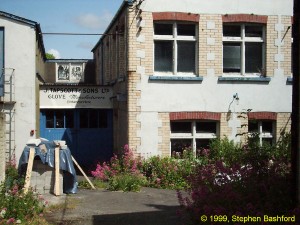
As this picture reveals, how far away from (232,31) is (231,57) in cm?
86

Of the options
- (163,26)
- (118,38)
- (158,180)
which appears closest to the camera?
(158,180)

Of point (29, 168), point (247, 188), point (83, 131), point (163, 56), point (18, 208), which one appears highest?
point (163, 56)

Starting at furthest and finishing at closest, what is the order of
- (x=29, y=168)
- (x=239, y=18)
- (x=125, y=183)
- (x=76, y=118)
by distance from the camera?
(x=76, y=118) → (x=239, y=18) → (x=125, y=183) → (x=29, y=168)

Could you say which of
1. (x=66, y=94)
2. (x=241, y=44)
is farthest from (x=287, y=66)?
(x=66, y=94)

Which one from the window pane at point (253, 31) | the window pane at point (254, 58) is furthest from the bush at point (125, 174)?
the window pane at point (253, 31)

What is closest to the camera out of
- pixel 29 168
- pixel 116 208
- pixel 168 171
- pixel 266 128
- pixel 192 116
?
pixel 116 208

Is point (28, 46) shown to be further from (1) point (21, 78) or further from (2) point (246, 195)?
(2) point (246, 195)

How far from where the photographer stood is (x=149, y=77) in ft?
43.1

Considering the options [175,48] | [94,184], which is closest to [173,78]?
[175,48]

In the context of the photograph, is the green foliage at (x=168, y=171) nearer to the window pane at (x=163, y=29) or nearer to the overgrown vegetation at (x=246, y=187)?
the window pane at (x=163, y=29)

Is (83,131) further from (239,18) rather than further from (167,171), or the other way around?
(239,18)

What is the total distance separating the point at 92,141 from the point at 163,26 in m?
6.16

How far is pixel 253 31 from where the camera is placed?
13836 mm

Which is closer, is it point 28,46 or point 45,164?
point 45,164
